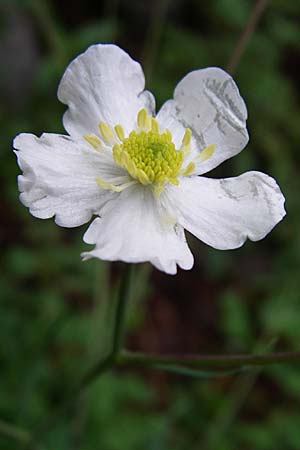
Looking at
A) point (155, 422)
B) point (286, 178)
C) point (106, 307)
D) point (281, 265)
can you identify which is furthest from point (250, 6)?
point (155, 422)

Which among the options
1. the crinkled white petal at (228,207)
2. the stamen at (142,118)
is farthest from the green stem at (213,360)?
the stamen at (142,118)

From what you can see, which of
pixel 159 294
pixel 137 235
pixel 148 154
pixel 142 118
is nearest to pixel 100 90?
pixel 142 118

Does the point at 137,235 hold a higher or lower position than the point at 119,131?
A: lower

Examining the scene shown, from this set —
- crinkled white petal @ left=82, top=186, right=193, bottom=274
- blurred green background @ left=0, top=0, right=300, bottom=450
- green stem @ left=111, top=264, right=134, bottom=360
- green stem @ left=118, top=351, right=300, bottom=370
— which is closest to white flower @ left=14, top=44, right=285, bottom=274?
crinkled white petal @ left=82, top=186, right=193, bottom=274

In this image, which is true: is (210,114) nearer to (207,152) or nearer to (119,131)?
(207,152)

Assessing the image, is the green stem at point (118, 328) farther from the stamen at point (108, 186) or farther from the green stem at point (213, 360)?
the stamen at point (108, 186)

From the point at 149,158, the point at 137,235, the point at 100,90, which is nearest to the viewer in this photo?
the point at 137,235

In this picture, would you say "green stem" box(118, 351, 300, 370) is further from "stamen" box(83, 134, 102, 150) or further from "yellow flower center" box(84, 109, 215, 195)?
"stamen" box(83, 134, 102, 150)

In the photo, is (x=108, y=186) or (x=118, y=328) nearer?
(x=108, y=186)
